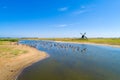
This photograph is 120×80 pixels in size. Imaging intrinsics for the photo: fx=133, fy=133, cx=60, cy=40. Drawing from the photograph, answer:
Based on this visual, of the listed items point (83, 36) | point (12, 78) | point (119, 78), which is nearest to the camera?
point (12, 78)

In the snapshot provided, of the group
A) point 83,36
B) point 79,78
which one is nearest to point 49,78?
point 79,78

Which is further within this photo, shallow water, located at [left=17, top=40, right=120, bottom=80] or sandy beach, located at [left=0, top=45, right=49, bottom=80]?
shallow water, located at [left=17, top=40, right=120, bottom=80]

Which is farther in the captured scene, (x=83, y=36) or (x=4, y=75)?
(x=83, y=36)

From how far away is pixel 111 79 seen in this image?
50.5 ft

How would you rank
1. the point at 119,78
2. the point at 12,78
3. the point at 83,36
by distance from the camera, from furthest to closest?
the point at 83,36
the point at 119,78
the point at 12,78

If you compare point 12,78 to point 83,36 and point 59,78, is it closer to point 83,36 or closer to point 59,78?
point 59,78

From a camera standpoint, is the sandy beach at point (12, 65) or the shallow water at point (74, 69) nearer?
the sandy beach at point (12, 65)

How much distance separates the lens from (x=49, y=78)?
15414mm

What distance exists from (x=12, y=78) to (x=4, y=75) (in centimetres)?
143

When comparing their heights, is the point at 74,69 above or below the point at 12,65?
below

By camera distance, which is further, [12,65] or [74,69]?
[12,65]

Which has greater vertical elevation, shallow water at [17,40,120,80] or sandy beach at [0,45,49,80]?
sandy beach at [0,45,49,80]

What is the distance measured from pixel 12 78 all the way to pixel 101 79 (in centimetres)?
1016

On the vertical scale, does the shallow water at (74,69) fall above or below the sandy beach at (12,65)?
below
